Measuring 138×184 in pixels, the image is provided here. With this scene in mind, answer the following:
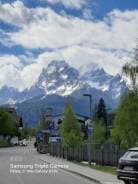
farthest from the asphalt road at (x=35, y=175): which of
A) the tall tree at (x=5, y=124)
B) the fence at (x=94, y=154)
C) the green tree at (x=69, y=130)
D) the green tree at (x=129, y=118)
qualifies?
the tall tree at (x=5, y=124)

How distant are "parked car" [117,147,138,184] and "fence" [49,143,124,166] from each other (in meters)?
14.7

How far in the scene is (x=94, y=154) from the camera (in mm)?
51688

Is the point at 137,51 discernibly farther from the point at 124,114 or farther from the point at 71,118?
the point at 71,118

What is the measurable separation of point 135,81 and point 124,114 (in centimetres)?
204

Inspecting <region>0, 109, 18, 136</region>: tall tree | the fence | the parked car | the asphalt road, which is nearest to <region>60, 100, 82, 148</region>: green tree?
the fence

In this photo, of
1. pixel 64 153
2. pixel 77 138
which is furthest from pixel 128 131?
pixel 64 153

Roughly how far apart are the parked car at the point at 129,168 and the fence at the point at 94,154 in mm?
14748

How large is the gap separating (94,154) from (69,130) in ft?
39.1

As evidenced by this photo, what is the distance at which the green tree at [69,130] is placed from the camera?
201 feet

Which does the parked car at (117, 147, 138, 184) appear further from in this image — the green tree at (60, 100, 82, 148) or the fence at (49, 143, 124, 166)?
the green tree at (60, 100, 82, 148)

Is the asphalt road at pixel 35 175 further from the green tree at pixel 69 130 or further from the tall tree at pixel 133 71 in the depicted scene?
the green tree at pixel 69 130

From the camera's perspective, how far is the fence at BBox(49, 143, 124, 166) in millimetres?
42625

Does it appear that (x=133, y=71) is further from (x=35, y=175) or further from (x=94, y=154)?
(x=94, y=154)

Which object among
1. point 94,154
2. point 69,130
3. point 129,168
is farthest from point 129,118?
point 69,130
